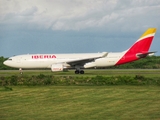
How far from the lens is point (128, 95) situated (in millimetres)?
22125

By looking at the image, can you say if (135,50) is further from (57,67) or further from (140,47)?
(57,67)

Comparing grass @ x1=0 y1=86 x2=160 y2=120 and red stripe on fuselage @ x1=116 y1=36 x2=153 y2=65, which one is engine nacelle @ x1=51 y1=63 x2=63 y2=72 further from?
grass @ x1=0 y1=86 x2=160 y2=120

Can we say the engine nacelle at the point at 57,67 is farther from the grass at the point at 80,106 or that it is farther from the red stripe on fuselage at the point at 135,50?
the grass at the point at 80,106

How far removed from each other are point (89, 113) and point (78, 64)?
3608 cm

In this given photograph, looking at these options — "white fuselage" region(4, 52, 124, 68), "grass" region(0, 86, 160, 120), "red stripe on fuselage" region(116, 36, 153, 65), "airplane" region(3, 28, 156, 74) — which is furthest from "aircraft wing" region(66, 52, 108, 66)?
"grass" region(0, 86, 160, 120)

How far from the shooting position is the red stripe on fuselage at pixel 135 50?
2104 inches

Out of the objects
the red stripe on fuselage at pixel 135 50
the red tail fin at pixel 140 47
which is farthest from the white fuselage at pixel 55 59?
the red tail fin at pixel 140 47

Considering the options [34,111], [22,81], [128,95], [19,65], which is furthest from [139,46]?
[34,111]

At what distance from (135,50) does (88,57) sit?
6538 mm

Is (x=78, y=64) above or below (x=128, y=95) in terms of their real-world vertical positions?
above

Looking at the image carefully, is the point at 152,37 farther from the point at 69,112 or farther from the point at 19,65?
the point at 69,112

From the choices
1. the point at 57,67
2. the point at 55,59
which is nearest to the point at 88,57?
the point at 55,59

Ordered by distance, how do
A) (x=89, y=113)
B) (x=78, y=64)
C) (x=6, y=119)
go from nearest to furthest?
(x=6, y=119) < (x=89, y=113) < (x=78, y=64)

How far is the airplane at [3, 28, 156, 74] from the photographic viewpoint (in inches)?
2051
